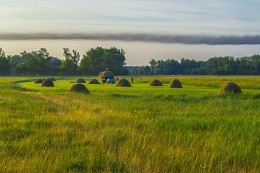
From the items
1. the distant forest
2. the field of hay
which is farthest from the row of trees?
the field of hay

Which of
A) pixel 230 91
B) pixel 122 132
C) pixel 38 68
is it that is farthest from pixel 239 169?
pixel 38 68

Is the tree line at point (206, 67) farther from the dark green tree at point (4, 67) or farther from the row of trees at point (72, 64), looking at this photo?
the dark green tree at point (4, 67)

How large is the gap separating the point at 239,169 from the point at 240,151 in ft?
4.93

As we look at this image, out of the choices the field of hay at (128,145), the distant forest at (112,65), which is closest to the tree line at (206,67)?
the distant forest at (112,65)

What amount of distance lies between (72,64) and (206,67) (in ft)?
171

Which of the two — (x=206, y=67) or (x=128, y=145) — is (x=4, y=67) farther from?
(x=128, y=145)

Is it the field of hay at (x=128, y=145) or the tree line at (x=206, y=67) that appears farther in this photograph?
the tree line at (x=206, y=67)

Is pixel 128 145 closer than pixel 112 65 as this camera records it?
Yes

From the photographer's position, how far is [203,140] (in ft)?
37.9

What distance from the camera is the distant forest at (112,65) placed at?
130 meters

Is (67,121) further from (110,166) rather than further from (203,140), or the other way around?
(110,166)

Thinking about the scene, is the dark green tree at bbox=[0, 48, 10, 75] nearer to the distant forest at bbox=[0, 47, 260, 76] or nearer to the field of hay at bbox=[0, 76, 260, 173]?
the distant forest at bbox=[0, 47, 260, 76]

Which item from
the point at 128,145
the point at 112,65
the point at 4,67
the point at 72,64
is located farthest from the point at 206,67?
the point at 128,145

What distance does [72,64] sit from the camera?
13388 cm
